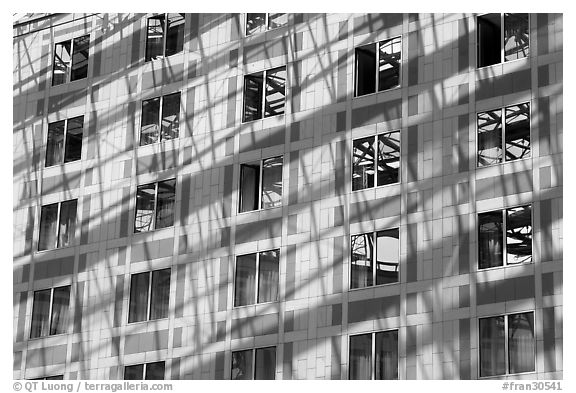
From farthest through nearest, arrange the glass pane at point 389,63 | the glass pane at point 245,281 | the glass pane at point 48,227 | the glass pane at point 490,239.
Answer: the glass pane at point 48,227 → the glass pane at point 245,281 → the glass pane at point 389,63 → the glass pane at point 490,239

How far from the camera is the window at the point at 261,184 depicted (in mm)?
51906

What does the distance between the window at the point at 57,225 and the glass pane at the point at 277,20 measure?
11.1 metres

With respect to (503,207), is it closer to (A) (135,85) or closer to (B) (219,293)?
(B) (219,293)

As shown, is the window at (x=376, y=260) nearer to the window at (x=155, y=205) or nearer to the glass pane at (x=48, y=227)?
the window at (x=155, y=205)

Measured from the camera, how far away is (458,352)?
45.5 meters

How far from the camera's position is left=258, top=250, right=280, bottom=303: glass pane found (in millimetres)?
50531

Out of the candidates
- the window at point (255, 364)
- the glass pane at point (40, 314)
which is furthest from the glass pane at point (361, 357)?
the glass pane at point (40, 314)

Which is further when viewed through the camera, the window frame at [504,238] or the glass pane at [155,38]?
the glass pane at [155,38]

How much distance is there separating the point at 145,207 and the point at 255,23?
8443mm

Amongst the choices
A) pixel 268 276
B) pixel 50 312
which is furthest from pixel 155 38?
pixel 268 276

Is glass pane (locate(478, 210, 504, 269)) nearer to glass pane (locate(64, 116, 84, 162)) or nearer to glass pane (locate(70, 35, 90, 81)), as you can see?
glass pane (locate(64, 116, 84, 162))

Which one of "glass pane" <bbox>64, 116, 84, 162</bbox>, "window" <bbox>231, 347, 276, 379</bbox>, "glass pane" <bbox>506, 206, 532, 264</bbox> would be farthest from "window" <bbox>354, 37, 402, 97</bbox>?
"glass pane" <bbox>64, 116, 84, 162</bbox>

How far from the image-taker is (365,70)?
2015 inches

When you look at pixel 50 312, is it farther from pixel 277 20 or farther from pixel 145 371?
pixel 277 20
